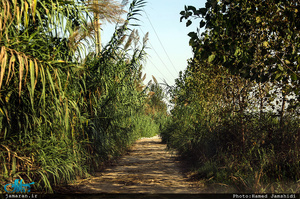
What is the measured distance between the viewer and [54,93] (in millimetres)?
4605

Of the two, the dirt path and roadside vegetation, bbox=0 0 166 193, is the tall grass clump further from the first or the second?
roadside vegetation, bbox=0 0 166 193

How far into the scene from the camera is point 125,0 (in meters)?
7.47

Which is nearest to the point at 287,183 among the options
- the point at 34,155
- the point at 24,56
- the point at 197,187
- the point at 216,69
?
the point at 197,187

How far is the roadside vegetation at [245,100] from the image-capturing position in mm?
4715

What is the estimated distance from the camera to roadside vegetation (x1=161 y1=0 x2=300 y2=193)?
471 centimetres

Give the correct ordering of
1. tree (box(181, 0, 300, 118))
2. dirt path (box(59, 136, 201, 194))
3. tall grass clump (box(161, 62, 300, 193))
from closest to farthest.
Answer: tree (box(181, 0, 300, 118)) < tall grass clump (box(161, 62, 300, 193)) < dirt path (box(59, 136, 201, 194))

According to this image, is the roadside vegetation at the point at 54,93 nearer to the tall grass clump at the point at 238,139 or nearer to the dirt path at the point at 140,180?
the dirt path at the point at 140,180

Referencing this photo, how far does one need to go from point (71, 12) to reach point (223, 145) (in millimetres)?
4207

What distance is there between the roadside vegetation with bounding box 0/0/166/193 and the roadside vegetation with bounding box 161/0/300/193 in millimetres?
2062
